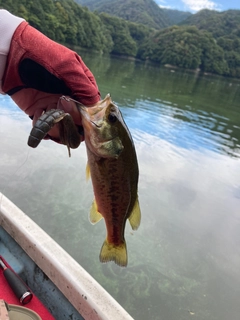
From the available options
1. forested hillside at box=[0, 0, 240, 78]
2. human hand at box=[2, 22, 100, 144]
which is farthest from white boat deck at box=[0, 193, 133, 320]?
forested hillside at box=[0, 0, 240, 78]

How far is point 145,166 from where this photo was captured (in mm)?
9133

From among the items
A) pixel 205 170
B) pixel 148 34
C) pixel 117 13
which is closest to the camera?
pixel 205 170

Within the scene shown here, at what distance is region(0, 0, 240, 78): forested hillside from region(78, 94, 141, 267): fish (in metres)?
69.3

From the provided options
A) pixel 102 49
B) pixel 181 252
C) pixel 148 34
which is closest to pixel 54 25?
pixel 102 49

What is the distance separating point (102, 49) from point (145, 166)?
8383 centimetres

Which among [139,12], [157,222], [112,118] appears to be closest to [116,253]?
[112,118]

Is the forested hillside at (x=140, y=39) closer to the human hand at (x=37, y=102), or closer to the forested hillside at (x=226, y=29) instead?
the forested hillside at (x=226, y=29)

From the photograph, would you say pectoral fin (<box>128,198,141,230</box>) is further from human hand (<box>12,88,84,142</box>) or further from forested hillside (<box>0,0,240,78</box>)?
forested hillside (<box>0,0,240,78</box>)

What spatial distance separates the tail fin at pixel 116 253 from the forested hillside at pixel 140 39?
69.3 meters

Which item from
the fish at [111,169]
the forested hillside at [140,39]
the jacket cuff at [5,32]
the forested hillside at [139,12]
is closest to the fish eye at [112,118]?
the fish at [111,169]

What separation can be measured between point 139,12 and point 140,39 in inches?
2734

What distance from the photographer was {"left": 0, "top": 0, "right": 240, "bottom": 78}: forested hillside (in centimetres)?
7044

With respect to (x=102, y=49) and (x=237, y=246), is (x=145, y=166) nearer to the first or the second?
(x=237, y=246)

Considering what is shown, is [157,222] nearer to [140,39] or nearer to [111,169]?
[111,169]
